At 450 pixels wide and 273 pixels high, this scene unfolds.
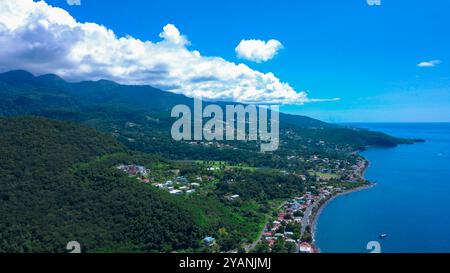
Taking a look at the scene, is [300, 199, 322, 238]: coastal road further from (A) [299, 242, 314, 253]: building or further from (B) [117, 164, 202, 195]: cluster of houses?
(B) [117, 164, 202, 195]: cluster of houses

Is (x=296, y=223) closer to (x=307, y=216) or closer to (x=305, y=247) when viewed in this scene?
(x=307, y=216)

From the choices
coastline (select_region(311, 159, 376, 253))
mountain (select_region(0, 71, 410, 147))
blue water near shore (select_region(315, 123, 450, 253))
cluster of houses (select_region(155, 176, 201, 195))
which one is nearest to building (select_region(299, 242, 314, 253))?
coastline (select_region(311, 159, 376, 253))

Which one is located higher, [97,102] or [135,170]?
[97,102]

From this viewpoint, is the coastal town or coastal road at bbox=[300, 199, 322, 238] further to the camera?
coastal road at bbox=[300, 199, 322, 238]

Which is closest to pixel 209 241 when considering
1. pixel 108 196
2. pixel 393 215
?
pixel 108 196

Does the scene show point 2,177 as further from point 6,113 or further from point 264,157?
point 6,113
